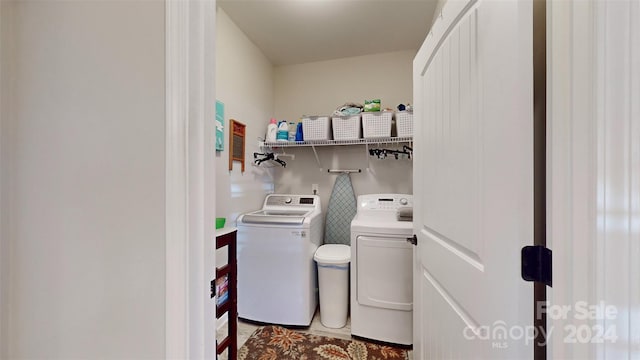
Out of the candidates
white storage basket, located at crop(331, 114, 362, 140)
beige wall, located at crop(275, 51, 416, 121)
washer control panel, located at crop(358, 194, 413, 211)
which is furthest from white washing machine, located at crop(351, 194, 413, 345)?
beige wall, located at crop(275, 51, 416, 121)

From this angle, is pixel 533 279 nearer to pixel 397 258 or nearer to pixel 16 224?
pixel 397 258

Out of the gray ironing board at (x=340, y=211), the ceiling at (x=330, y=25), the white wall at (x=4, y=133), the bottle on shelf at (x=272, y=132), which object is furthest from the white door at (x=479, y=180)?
the bottle on shelf at (x=272, y=132)

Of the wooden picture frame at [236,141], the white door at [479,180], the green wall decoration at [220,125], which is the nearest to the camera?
the white door at [479,180]

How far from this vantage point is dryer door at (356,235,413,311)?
5.71 ft

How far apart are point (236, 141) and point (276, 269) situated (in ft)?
3.75

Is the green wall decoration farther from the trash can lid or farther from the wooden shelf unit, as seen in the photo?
the trash can lid

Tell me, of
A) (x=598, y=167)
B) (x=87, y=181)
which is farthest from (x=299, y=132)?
(x=598, y=167)

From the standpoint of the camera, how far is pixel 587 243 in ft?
1.60

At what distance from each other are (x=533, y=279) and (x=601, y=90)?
1.43 feet

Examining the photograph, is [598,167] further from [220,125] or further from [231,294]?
[220,125]

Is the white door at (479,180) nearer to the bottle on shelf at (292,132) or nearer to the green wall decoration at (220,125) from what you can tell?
the green wall decoration at (220,125)

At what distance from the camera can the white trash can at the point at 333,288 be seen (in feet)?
6.55

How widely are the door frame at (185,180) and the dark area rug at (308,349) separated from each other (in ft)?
4.26

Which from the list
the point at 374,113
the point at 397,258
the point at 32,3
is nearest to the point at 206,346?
the point at 32,3
